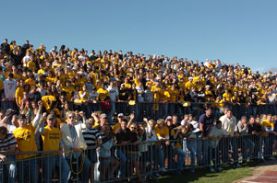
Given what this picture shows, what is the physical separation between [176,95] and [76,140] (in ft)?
37.3

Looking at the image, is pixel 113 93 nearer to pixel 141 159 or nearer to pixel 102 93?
pixel 102 93

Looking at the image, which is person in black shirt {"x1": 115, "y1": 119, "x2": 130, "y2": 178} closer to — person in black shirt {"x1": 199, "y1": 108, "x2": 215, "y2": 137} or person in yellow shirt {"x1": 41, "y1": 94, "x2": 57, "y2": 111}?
person in yellow shirt {"x1": 41, "y1": 94, "x2": 57, "y2": 111}

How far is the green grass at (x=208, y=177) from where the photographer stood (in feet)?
46.0

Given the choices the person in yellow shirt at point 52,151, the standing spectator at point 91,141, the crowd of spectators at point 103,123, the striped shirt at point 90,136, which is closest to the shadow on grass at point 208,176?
the crowd of spectators at point 103,123

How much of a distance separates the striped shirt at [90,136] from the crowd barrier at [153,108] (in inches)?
169

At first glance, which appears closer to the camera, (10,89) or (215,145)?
(10,89)

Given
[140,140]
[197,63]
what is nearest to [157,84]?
[140,140]

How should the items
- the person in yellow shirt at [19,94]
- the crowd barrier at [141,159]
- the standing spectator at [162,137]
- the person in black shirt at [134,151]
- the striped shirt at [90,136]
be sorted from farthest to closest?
the person in yellow shirt at [19,94] → the standing spectator at [162,137] → the person in black shirt at [134,151] → the striped shirt at [90,136] → the crowd barrier at [141,159]

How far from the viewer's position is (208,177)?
48.4ft

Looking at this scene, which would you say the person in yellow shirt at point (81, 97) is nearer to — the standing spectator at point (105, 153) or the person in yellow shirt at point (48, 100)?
the person in yellow shirt at point (48, 100)

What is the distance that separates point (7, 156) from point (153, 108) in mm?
11796

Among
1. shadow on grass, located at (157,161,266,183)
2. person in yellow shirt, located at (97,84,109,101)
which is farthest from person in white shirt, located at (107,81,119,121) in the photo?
shadow on grass, located at (157,161,266,183)

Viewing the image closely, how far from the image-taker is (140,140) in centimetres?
1404

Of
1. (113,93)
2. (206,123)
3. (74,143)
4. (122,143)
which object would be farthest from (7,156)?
(113,93)
